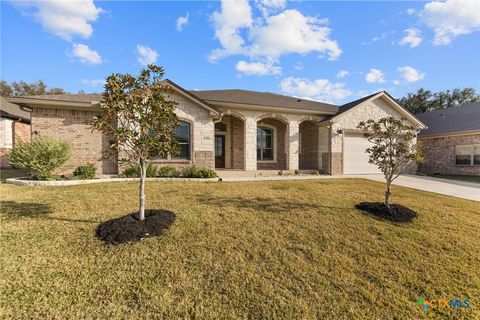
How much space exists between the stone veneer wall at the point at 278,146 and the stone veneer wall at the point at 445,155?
451 inches

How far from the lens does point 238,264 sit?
3295mm

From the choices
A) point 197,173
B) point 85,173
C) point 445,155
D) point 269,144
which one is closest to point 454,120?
point 445,155

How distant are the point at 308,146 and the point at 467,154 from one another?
35.1ft

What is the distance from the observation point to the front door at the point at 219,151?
47.6ft

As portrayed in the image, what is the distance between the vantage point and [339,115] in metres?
13.0

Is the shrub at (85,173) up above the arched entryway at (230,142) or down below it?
below

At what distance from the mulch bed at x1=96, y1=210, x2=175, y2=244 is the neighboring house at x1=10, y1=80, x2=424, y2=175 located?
6687 mm

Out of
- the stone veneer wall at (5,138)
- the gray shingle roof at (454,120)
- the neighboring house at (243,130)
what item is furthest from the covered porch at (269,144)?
the stone veneer wall at (5,138)

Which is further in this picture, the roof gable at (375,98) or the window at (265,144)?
the window at (265,144)

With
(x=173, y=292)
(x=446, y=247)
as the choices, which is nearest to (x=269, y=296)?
(x=173, y=292)

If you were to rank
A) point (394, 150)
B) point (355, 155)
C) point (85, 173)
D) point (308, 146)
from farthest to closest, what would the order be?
point (308, 146), point (355, 155), point (85, 173), point (394, 150)

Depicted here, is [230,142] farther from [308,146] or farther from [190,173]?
[308,146]

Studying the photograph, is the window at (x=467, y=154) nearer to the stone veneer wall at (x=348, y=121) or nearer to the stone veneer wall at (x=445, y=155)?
the stone veneer wall at (x=445, y=155)

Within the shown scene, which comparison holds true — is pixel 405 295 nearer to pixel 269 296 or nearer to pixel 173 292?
pixel 269 296
